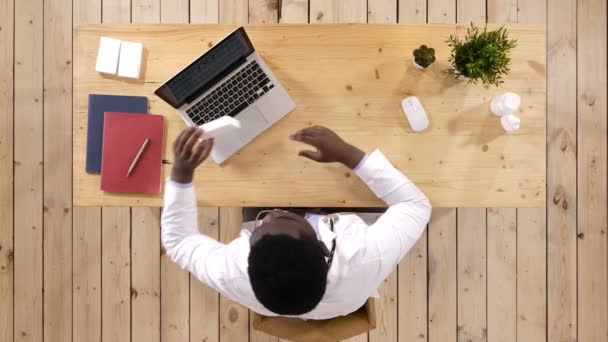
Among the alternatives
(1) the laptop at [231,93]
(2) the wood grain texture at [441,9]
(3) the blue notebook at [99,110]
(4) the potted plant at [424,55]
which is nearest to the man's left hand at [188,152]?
(1) the laptop at [231,93]

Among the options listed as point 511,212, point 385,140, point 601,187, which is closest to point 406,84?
point 385,140

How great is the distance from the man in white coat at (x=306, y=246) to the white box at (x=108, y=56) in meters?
0.37

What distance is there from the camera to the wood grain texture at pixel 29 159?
209cm

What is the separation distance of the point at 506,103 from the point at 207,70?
901mm

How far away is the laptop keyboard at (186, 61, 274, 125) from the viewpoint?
49.6 inches

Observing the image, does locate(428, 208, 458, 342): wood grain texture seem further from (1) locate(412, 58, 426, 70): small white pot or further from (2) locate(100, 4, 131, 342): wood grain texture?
(2) locate(100, 4, 131, 342): wood grain texture

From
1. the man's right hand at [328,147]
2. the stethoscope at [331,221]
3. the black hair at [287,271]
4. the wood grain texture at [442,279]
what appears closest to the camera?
the black hair at [287,271]

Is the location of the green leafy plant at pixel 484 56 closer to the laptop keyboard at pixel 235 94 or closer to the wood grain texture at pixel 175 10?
the laptop keyboard at pixel 235 94

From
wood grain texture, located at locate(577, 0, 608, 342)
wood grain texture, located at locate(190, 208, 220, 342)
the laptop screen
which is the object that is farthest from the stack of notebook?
wood grain texture, located at locate(577, 0, 608, 342)

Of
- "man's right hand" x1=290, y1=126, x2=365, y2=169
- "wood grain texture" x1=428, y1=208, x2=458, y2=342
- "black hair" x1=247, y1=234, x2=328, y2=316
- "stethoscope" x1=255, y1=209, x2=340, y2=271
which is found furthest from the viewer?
"wood grain texture" x1=428, y1=208, x2=458, y2=342

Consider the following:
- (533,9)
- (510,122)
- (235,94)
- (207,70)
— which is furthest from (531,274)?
(207,70)

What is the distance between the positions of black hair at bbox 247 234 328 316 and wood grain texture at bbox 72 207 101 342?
4.68 feet

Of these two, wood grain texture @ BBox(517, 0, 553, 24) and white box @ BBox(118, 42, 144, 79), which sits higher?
wood grain texture @ BBox(517, 0, 553, 24)

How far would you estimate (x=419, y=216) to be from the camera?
122 centimetres
